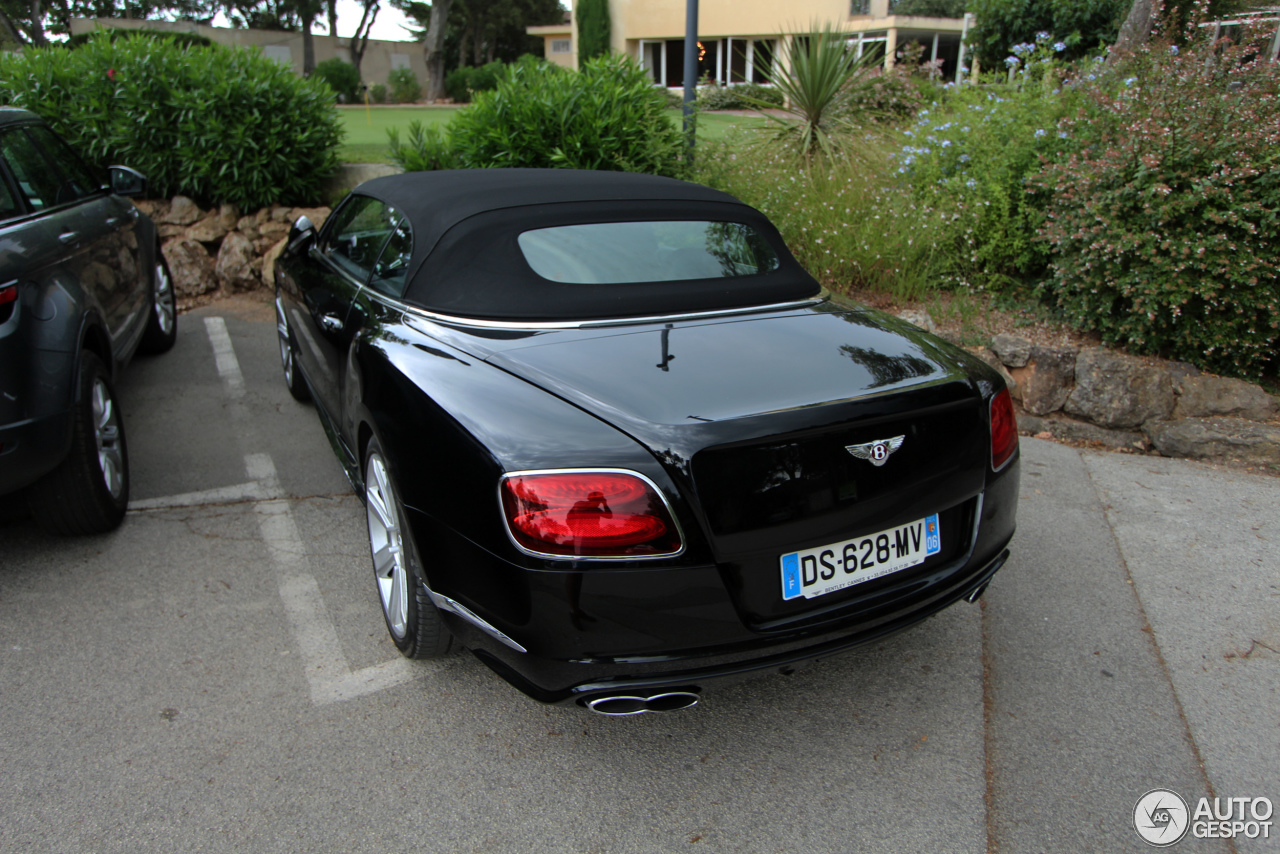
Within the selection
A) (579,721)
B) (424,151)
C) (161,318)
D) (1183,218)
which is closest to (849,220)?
(1183,218)

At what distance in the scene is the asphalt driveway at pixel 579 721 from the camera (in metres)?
2.15

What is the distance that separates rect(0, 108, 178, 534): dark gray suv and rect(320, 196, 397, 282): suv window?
3.52 ft

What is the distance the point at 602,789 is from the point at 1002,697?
1.30 metres

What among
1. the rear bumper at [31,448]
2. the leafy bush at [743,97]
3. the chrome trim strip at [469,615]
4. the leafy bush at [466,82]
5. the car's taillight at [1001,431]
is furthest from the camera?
the leafy bush at [466,82]

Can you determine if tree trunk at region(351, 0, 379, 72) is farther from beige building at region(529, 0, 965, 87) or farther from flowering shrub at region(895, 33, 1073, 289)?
flowering shrub at region(895, 33, 1073, 289)

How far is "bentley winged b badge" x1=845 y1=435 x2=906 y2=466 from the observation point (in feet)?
6.95

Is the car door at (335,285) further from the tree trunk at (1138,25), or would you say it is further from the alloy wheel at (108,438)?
the tree trunk at (1138,25)

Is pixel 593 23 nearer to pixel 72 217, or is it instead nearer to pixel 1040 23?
pixel 1040 23

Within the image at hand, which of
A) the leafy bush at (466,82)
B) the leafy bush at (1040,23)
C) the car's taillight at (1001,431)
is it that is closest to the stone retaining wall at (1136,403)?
the car's taillight at (1001,431)

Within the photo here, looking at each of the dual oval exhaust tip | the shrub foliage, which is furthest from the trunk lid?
the shrub foliage

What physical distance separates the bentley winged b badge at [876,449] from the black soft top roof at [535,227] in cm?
93

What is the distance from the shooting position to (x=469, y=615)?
7.18 feet

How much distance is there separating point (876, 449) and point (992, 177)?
4782 mm

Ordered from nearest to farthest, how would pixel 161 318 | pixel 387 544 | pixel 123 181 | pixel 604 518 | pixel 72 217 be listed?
pixel 604 518 → pixel 387 544 → pixel 72 217 → pixel 123 181 → pixel 161 318
